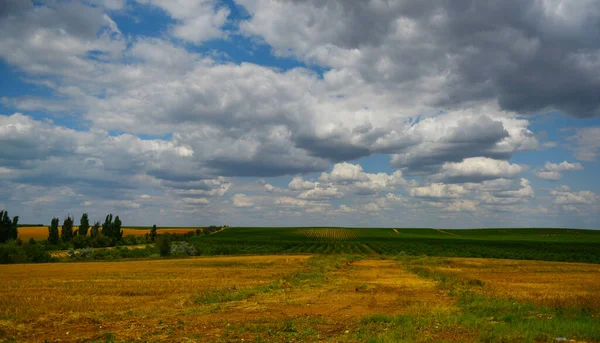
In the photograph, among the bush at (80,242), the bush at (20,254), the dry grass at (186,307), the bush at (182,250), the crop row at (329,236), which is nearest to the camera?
the dry grass at (186,307)

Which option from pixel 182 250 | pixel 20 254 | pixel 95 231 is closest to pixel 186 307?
pixel 182 250

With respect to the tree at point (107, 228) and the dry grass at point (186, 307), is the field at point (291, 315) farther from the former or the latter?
the tree at point (107, 228)

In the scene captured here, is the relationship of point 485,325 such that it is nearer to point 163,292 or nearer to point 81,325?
point 81,325

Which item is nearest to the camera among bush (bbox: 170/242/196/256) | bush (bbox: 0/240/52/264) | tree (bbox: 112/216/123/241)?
bush (bbox: 0/240/52/264)

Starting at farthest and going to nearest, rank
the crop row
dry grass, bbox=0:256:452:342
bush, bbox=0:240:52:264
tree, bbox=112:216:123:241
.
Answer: the crop row, tree, bbox=112:216:123:241, bush, bbox=0:240:52:264, dry grass, bbox=0:256:452:342

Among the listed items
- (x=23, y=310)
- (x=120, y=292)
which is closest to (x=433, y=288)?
(x=120, y=292)

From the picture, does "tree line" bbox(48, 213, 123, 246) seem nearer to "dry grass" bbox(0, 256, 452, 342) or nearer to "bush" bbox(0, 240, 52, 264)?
"bush" bbox(0, 240, 52, 264)

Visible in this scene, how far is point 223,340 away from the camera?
14000 mm

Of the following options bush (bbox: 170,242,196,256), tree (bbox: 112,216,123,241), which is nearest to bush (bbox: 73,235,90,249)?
tree (bbox: 112,216,123,241)

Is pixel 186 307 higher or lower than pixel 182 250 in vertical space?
higher

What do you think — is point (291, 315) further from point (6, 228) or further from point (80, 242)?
point (6, 228)

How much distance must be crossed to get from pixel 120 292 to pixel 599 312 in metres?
28.2

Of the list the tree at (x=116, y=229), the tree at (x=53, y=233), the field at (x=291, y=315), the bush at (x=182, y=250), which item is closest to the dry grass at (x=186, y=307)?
the field at (x=291, y=315)

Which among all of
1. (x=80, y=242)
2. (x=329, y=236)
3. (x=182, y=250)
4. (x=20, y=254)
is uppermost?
(x=20, y=254)
